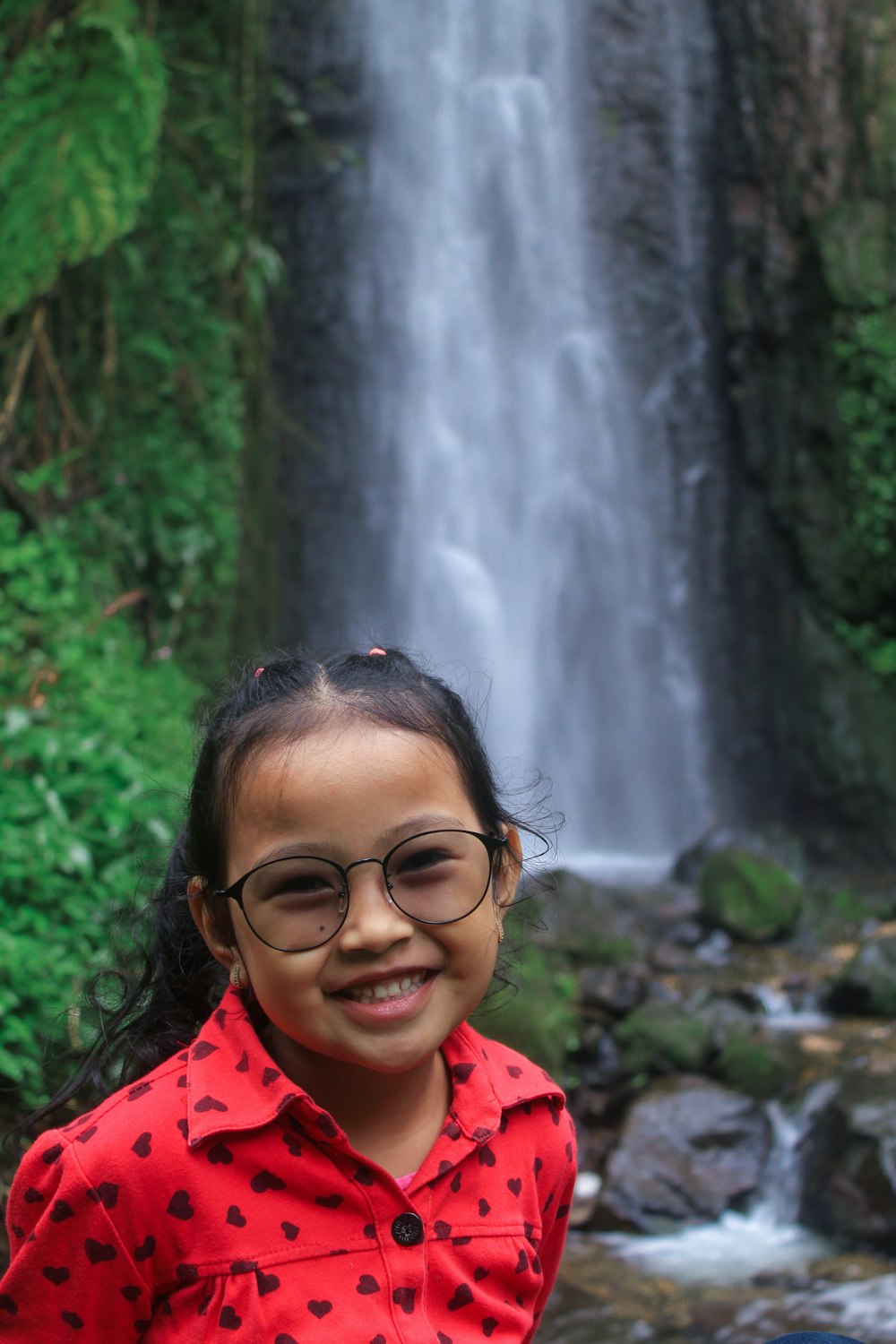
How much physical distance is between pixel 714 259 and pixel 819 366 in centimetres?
203

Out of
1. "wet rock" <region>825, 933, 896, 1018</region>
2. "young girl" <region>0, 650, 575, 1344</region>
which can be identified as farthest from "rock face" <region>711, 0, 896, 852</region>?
"young girl" <region>0, 650, 575, 1344</region>

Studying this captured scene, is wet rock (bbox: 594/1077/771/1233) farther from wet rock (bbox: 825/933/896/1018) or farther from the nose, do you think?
the nose

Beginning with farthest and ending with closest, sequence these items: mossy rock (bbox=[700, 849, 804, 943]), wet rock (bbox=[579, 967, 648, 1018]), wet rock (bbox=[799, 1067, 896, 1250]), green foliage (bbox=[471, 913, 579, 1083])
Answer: mossy rock (bbox=[700, 849, 804, 943]) → wet rock (bbox=[579, 967, 648, 1018]) → green foliage (bbox=[471, 913, 579, 1083]) → wet rock (bbox=[799, 1067, 896, 1250])

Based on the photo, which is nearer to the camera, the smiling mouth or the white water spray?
the smiling mouth

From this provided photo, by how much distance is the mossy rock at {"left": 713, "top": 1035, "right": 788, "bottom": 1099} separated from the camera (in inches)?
202

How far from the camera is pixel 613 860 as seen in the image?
973 cm

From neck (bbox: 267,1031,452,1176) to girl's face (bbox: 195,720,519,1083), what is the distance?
27 millimetres

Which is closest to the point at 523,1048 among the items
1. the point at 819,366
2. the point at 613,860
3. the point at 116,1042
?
the point at 116,1042

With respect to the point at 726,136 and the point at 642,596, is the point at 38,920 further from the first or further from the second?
the point at 726,136

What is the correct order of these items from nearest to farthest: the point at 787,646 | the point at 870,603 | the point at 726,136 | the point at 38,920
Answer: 1. the point at 38,920
2. the point at 870,603
3. the point at 787,646
4. the point at 726,136

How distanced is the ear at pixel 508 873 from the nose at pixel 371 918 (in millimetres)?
200

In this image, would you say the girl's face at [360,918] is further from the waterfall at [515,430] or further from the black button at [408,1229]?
the waterfall at [515,430]

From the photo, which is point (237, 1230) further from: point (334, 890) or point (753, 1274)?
point (753, 1274)

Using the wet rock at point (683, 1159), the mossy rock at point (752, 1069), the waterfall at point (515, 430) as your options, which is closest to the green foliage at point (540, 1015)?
the wet rock at point (683, 1159)
